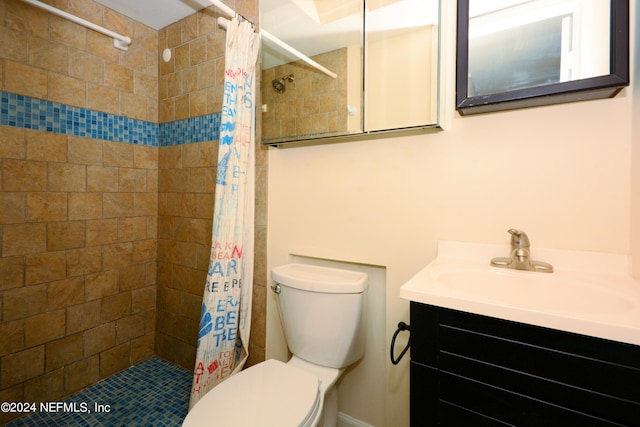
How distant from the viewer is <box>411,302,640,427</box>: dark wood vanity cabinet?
57 centimetres

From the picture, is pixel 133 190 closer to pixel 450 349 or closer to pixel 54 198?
pixel 54 198

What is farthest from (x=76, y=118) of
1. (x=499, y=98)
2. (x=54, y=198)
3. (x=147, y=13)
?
(x=499, y=98)

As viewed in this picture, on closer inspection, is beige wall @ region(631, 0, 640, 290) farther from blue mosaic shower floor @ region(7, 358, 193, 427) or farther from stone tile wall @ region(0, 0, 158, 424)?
stone tile wall @ region(0, 0, 158, 424)

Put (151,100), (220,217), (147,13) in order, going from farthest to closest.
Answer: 1. (151,100)
2. (147,13)
3. (220,217)

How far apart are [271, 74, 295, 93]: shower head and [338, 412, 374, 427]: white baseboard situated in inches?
67.0

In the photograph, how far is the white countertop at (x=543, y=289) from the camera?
59cm

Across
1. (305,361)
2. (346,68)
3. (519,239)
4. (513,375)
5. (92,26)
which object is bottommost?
(305,361)

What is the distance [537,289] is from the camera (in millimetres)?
877

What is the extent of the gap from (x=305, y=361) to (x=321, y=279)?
0.38 meters

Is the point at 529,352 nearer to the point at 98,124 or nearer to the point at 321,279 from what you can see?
the point at 321,279

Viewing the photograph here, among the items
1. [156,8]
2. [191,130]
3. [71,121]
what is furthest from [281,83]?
[71,121]

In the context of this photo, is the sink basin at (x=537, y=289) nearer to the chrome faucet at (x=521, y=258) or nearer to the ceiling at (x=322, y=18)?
the chrome faucet at (x=521, y=258)

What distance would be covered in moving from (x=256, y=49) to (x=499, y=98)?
1.17 m

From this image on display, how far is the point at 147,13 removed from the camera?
6.11ft
